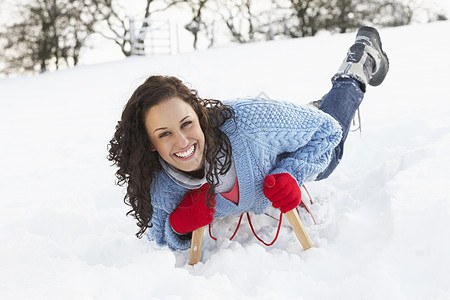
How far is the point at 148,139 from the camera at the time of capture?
4.92 ft

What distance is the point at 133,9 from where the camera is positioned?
12352 millimetres

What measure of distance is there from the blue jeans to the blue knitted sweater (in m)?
0.32

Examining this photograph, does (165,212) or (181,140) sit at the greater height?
(181,140)

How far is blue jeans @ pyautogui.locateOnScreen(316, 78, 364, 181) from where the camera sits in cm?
209

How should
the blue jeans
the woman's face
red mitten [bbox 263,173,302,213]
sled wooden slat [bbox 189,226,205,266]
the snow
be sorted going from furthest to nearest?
the blue jeans < sled wooden slat [bbox 189,226,205,266] < red mitten [bbox 263,173,302,213] < the woman's face < the snow

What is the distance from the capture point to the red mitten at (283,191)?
1549 millimetres

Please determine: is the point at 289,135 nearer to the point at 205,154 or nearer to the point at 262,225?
the point at 205,154

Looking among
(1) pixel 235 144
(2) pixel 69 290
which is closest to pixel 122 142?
(1) pixel 235 144

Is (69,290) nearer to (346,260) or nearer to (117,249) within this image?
(117,249)

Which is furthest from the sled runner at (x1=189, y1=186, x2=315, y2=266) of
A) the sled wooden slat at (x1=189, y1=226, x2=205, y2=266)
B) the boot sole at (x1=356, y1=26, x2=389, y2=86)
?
the boot sole at (x1=356, y1=26, x2=389, y2=86)

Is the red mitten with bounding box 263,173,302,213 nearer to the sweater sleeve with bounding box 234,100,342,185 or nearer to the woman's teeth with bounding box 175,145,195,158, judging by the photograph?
the sweater sleeve with bounding box 234,100,342,185

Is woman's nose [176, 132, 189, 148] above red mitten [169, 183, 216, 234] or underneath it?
above

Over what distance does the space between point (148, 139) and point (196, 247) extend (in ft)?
1.56

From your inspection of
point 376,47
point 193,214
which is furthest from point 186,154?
point 376,47
